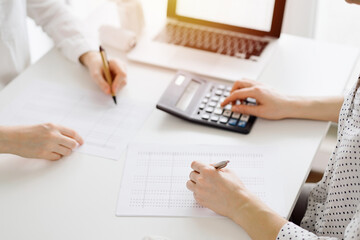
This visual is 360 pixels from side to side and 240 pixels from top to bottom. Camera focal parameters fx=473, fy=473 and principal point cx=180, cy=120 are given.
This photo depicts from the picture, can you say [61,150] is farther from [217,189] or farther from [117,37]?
[117,37]

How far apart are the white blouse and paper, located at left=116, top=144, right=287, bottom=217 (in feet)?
1.54

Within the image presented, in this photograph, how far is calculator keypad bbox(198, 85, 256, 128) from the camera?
1196 millimetres

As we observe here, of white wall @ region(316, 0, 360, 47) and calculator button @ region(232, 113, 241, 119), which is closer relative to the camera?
calculator button @ region(232, 113, 241, 119)

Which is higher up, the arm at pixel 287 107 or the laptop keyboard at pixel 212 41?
the laptop keyboard at pixel 212 41

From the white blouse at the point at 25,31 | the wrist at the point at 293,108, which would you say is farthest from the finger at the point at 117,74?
the wrist at the point at 293,108

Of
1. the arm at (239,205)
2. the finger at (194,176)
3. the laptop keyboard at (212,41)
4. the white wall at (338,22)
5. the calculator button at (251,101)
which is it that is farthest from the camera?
the white wall at (338,22)

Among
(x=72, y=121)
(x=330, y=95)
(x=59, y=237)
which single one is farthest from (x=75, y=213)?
(x=330, y=95)

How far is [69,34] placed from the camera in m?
1.47

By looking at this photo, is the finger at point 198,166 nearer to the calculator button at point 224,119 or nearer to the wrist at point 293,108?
the calculator button at point 224,119

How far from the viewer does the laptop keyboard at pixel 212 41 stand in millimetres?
1454

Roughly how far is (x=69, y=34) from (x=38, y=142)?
48 centimetres

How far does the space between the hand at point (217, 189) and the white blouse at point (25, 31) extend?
60cm

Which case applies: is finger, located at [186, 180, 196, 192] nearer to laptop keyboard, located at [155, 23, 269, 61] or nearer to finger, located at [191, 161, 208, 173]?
finger, located at [191, 161, 208, 173]

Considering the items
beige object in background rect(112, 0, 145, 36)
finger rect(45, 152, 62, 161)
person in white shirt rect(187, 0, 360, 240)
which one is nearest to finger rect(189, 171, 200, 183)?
person in white shirt rect(187, 0, 360, 240)
